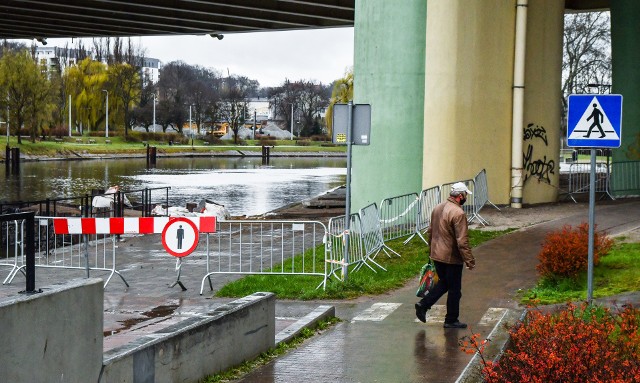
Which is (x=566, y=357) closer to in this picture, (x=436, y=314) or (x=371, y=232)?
(x=436, y=314)

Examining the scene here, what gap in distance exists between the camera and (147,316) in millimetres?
13203

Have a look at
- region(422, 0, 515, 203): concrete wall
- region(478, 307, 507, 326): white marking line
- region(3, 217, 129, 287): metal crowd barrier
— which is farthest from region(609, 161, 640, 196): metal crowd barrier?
region(478, 307, 507, 326): white marking line

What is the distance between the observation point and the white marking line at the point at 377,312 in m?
12.7

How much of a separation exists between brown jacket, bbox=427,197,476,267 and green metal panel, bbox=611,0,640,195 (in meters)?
22.9

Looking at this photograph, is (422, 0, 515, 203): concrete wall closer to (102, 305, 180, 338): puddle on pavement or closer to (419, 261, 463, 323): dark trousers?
(102, 305, 180, 338): puddle on pavement

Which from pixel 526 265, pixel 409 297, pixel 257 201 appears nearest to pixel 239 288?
pixel 409 297

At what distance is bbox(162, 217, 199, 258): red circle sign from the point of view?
51.1ft

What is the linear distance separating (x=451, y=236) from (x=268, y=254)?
917 centimetres

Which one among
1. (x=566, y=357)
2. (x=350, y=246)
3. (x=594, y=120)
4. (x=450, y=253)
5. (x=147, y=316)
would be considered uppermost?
(x=594, y=120)

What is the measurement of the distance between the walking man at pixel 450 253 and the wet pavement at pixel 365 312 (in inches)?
10.2

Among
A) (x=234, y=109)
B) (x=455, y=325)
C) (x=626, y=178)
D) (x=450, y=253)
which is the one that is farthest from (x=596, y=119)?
(x=234, y=109)

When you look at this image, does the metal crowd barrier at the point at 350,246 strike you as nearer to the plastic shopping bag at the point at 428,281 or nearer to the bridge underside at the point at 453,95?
Result: the plastic shopping bag at the point at 428,281

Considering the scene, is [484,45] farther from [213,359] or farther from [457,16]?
[213,359]

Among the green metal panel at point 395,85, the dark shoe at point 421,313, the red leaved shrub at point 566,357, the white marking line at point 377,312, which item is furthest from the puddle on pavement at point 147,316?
the green metal panel at point 395,85
